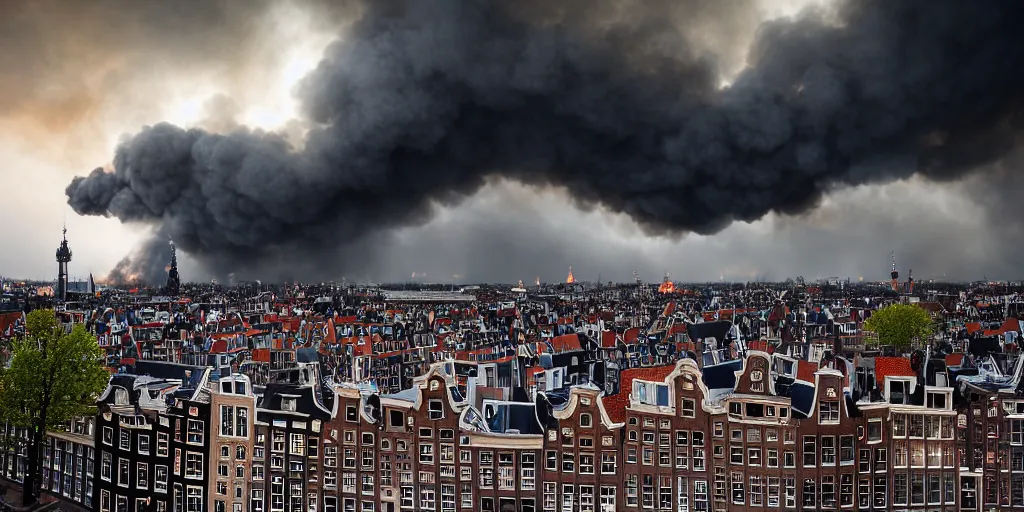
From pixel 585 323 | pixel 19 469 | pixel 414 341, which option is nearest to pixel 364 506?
pixel 19 469

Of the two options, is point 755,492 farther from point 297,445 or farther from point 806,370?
point 297,445

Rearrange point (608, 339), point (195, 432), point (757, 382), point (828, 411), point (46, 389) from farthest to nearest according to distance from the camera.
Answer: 1. point (608, 339)
2. point (46, 389)
3. point (195, 432)
4. point (757, 382)
5. point (828, 411)

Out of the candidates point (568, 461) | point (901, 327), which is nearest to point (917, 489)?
point (568, 461)

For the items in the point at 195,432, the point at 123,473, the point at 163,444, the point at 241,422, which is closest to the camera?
the point at 241,422

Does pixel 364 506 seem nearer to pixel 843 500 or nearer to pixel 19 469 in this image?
pixel 843 500

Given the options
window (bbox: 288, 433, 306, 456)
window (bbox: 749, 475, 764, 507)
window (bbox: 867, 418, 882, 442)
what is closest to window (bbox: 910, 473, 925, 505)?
window (bbox: 867, 418, 882, 442)

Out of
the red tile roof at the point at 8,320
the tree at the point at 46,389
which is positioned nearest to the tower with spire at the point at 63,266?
the red tile roof at the point at 8,320

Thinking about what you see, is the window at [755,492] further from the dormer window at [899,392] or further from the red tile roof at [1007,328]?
the red tile roof at [1007,328]
